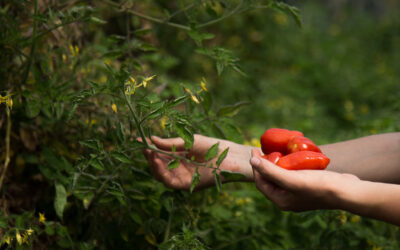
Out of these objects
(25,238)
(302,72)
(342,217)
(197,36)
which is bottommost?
(302,72)

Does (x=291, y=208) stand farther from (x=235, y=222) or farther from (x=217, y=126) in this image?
(x=235, y=222)

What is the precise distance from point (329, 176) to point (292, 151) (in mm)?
259

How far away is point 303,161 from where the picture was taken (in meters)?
1.48

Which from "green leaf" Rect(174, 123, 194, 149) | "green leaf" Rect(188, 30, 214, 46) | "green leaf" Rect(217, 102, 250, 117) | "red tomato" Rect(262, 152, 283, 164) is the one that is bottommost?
"red tomato" Rect(262, 152, 283, 164)

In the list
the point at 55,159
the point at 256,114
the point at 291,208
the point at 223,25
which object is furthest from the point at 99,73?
the point at 223,25

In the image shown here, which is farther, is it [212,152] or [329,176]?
[212,152]

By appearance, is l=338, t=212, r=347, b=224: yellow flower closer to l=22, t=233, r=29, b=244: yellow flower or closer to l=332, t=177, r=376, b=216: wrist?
l=332, t=177, r=376, b=216: wrist

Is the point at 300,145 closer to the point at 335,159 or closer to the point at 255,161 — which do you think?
the point at 255,161

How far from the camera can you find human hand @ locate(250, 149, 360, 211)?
53.2 inches

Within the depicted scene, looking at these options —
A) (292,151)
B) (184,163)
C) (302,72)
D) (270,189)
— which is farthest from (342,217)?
(302,72)

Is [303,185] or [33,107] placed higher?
[33,107]

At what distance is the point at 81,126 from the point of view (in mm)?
1927

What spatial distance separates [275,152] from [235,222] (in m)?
0.56

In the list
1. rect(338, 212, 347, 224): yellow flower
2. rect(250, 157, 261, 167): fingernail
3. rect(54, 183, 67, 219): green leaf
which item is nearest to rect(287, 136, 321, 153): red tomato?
rect(250, 157, 261, 167): fingernail
